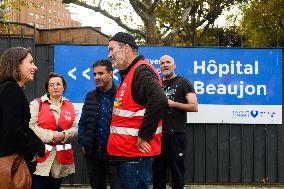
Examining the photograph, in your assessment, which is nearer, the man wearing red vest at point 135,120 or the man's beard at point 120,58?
the man wearing red vest at point 135,120

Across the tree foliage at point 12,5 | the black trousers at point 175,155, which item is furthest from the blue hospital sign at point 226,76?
the tree foliage at point 12,5

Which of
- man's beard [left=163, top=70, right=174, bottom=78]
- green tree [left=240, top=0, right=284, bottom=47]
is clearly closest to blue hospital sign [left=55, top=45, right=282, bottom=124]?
man's beard [left=163, top=70, right=174, bottom=78]

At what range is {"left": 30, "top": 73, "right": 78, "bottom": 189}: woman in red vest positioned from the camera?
5.40 m

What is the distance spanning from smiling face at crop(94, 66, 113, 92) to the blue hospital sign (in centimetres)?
183

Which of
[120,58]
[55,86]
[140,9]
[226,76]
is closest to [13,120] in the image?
[120,58]

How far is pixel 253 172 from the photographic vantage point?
24.8ft

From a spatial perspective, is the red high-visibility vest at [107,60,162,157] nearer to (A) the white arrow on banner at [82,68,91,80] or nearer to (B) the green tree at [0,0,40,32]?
(A) the white arrow on banner at [82,68,91,80]

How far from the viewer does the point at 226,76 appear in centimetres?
735

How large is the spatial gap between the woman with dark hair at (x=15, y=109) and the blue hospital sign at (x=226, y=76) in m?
3.11

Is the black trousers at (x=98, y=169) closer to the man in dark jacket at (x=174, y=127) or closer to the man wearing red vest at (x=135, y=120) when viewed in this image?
the man in dark jacket at (x=174, y=127)

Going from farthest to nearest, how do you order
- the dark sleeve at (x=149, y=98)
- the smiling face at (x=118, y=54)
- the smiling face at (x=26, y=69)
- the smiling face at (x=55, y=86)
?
1. the smiling face at (x=55, y=86)
2. the smiling face at (x=118, y=54)
3. the smiling face at (x=26, y=69)
4. the dark sleeve at (x=149, y=98)

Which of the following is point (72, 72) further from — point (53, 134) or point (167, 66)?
point (53, 134)

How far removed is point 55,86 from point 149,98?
194 cm

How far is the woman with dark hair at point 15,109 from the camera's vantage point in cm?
391
